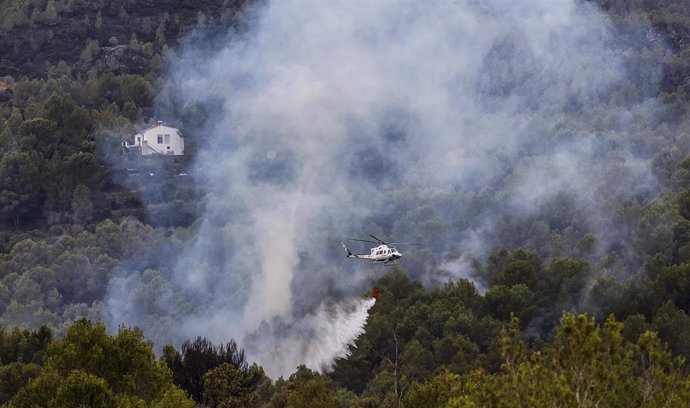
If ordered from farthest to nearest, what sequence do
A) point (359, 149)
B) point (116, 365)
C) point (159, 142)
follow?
point (159, 142) → point (359, 149) → point (116, 365)

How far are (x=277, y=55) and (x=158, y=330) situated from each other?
99.1 feet

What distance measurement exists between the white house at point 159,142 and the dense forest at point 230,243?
2.85ft

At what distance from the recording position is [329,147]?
104 meters

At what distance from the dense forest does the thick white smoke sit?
2.40 ft

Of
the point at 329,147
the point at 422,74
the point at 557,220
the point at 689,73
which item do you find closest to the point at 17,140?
the point at 329,147

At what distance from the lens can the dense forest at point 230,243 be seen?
165 feet

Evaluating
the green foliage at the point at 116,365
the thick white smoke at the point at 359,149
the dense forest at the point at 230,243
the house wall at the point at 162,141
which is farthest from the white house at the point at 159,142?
the green foliage at the point at 116,365

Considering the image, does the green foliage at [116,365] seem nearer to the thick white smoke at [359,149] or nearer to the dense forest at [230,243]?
the dense forest at [230,243]

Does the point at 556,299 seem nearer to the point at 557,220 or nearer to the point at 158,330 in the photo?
the point at 557,220

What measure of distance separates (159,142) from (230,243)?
17963mm

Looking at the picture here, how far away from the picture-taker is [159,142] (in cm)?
11069

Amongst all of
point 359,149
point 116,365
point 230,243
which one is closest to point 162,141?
point 359,149

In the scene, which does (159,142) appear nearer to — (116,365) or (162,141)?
(162,141)

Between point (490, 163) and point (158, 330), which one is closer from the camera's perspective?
point (158, 330)
